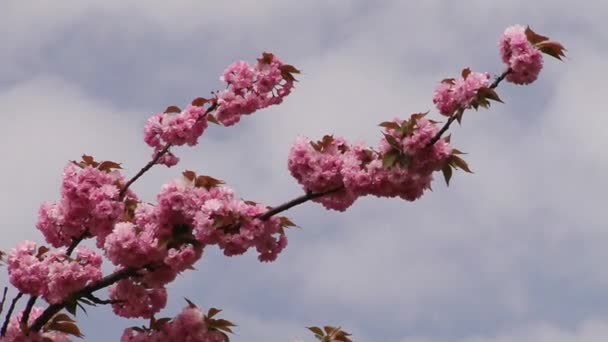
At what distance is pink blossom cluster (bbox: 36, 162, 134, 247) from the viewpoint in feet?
30.3

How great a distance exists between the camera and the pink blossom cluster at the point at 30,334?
373 inches

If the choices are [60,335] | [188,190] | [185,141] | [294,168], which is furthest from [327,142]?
[60,335]

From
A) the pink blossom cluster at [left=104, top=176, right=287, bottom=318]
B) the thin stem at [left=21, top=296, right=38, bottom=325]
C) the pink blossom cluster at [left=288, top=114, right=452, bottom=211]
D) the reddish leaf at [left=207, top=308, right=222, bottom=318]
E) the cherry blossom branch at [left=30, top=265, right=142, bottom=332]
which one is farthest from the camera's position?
the thin stem at [left=21, top=296, right=38, bottom=325]

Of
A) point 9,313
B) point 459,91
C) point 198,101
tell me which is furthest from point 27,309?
point 459,91

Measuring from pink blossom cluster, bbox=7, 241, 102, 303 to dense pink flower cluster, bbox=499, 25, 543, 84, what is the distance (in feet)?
12.4

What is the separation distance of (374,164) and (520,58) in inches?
54.4

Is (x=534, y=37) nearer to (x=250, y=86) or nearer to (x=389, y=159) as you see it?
(x=389, y=159)

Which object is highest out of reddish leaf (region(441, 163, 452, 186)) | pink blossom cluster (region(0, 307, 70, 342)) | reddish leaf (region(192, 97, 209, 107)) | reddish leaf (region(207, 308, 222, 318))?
reddish leaf (region(192, 97, 209, 107))

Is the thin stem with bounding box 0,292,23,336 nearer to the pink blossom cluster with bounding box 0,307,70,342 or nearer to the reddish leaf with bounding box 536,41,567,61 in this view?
the pink blossom cluster with bounding box 0,307,70,342

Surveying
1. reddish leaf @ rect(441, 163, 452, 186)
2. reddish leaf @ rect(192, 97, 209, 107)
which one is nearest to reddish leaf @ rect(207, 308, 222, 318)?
reddish leaf @ rect(192, 97, 209, 107)

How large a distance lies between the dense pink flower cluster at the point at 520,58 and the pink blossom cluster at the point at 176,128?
3.13 metres

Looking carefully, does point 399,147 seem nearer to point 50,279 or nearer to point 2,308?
point 50,279

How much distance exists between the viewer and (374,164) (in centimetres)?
871

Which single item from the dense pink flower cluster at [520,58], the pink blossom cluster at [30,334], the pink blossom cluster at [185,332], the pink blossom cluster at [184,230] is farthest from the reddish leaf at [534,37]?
the pink blossom cluster at [30,334]
